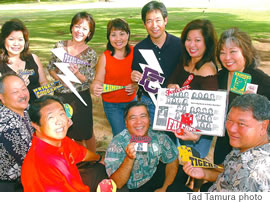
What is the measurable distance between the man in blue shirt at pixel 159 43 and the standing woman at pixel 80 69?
0.57 metres

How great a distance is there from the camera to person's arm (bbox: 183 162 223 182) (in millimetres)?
2158

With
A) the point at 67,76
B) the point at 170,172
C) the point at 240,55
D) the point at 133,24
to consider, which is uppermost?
the point at 133,24

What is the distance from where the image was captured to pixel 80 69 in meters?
3.06

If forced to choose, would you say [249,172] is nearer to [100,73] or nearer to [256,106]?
[256,106]

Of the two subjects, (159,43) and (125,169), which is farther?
(159,43)

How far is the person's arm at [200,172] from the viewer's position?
216 cm

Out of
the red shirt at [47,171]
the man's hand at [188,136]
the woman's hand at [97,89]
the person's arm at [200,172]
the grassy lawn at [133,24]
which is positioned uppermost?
the grassy lawn at [133,24]

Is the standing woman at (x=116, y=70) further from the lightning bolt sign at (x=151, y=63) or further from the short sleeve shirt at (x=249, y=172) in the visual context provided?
the short sleeve shirt at (x=249, y=172)

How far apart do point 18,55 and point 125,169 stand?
1797 mm

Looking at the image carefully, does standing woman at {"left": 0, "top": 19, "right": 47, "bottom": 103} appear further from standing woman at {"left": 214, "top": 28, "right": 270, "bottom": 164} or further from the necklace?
standing woman at {"left": 214, "top": 28, "right": 270, "bottom": 164}

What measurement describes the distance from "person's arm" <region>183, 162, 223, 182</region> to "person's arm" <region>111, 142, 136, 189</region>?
439mm

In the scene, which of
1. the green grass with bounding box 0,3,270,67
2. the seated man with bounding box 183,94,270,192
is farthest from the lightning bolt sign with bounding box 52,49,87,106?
the green grass with bounding box 0,3,270,67

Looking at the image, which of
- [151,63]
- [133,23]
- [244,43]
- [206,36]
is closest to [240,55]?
[244,43]

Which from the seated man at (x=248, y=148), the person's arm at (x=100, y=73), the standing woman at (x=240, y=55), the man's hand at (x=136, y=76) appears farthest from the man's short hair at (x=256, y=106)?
the person's arm at (x=100, y=73)
